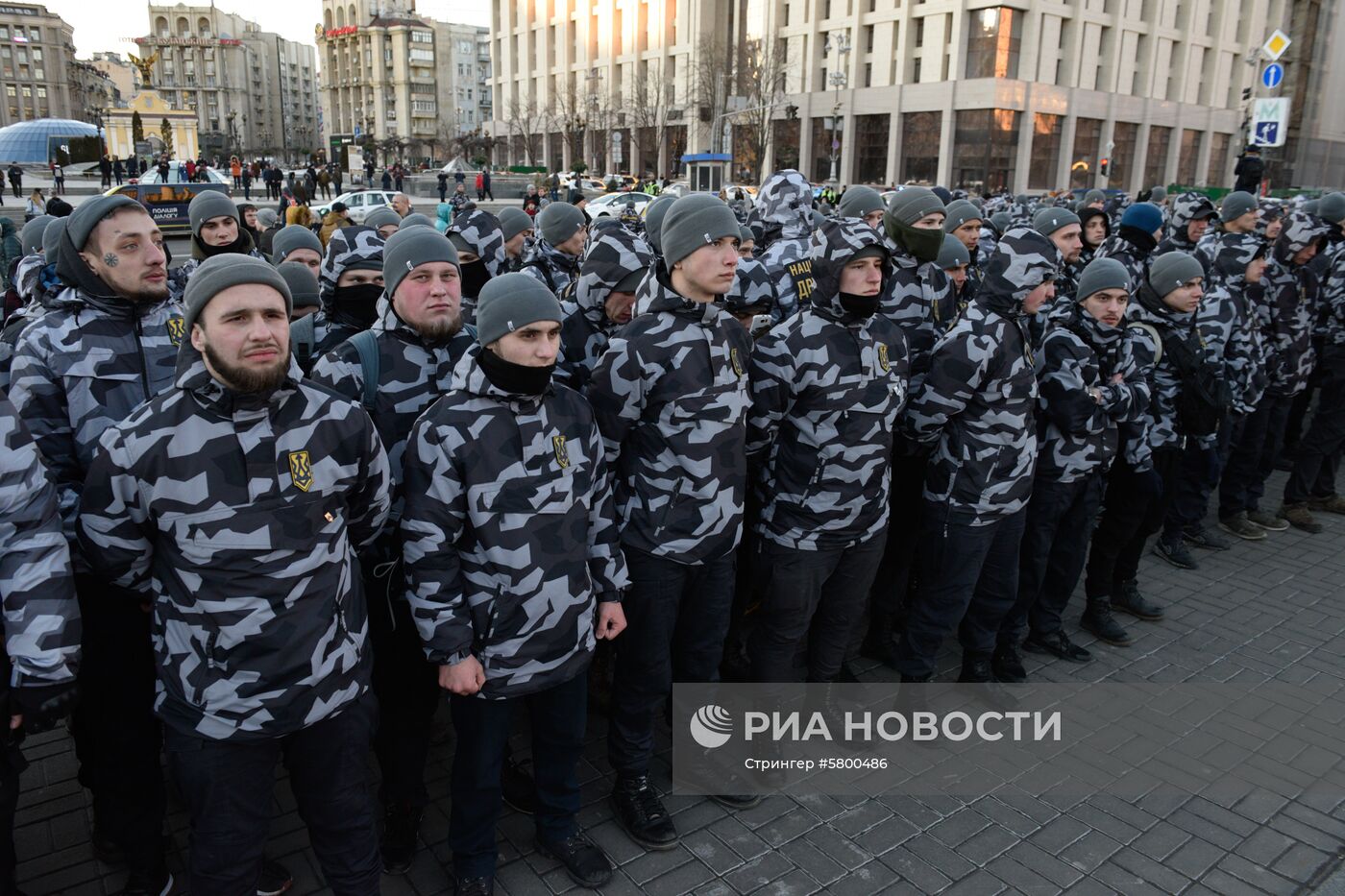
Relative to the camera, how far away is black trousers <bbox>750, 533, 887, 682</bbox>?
13.0 feet

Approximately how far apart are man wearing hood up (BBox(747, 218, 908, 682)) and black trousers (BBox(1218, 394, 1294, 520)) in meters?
4.78

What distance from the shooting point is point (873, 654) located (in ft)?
17.4

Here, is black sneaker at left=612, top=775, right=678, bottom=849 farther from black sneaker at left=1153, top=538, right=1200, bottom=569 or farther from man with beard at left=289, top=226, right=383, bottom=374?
black sneaker at left=1153, top=538, right=1200, bottom=569

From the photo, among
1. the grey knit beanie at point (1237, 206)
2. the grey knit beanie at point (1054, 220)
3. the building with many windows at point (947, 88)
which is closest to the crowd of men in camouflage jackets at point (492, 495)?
the grey knit beanie at point (1054, 220)

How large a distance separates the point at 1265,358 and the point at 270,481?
766 cm

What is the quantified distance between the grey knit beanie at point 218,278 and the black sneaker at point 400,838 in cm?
206

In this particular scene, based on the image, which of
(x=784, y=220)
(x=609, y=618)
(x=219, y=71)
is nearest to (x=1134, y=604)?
(x=784, y=220)

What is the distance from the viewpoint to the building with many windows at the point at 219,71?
14012 centimetres

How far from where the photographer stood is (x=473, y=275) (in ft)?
16.9

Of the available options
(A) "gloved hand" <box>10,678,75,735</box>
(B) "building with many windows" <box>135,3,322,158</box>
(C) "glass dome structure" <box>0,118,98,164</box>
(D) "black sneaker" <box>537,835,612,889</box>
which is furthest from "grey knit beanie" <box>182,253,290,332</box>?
(B) "building with many windows" <box>135,3,322,158</box>

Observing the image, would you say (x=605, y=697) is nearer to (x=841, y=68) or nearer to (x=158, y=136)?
(x=841, y=68)

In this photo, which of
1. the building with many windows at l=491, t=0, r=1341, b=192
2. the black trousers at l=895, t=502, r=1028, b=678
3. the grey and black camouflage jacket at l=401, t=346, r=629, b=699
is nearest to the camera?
the grey and black camouflage jacket at l=401, t=346, r=629, b=699

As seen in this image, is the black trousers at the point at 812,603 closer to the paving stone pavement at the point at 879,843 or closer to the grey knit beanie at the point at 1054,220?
the paving stone pavement at the point at 879,843

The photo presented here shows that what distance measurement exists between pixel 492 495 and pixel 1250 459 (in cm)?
686
